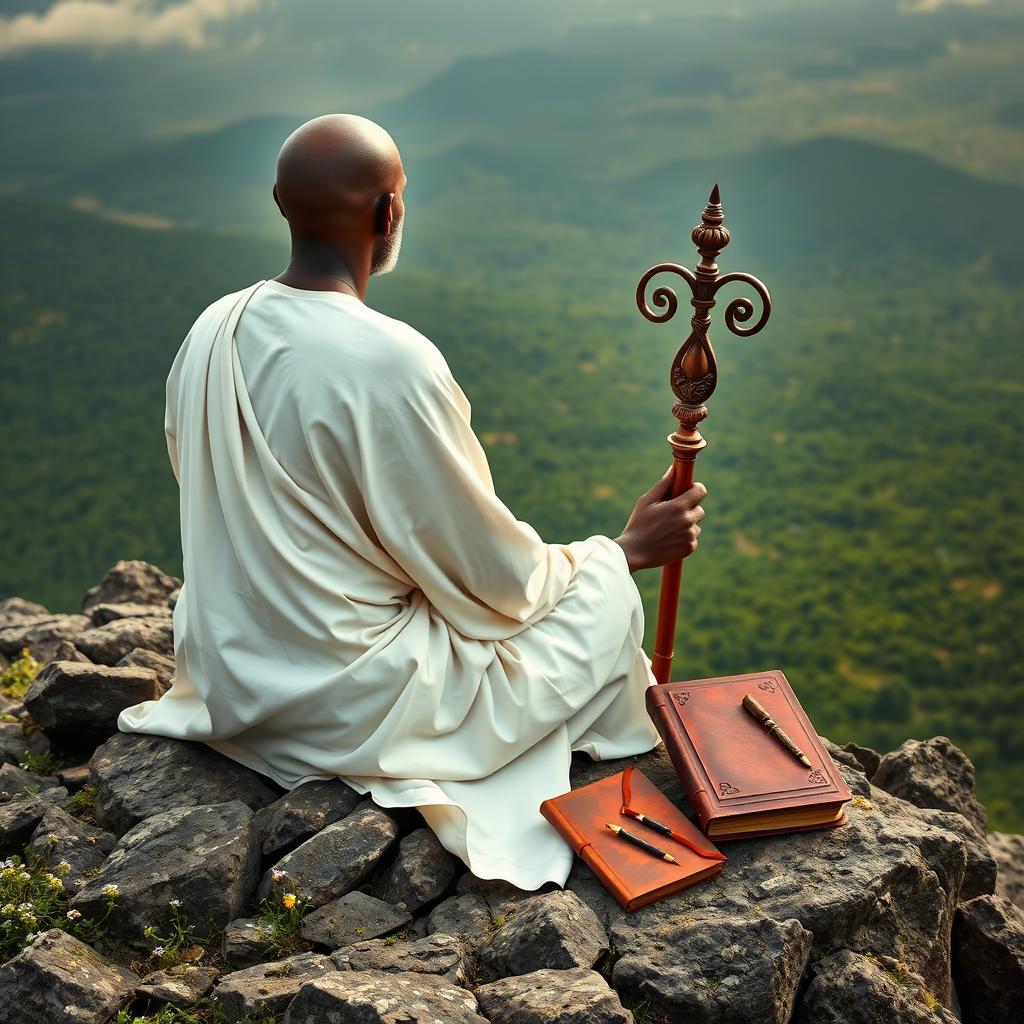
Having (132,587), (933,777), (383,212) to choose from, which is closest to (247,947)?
(383,212)

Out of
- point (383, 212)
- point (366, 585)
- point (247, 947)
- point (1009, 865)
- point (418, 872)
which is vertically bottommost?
point (1009, 865)

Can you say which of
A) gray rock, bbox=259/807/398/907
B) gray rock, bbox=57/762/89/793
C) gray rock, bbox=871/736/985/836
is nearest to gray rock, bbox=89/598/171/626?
gray rock, bbox=57/762/89/793

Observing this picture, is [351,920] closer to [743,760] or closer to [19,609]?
[743,760]

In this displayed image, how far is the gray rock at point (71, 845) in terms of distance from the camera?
3178 millimetres

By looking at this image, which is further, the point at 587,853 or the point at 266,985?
the point at 587,853

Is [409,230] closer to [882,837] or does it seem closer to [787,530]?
[787,530]

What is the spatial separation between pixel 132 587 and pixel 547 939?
3634 millimetres

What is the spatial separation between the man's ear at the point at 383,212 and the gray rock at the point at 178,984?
213cm

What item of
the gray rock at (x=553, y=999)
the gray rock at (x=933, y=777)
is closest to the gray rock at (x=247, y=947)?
the gray rock at (x=553, y=999)

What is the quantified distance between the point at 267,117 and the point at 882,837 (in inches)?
2672

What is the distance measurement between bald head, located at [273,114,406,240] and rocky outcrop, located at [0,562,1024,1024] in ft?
5.60

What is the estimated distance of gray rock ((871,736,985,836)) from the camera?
4.37 meters

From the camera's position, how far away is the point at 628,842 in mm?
3152

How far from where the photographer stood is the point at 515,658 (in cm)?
336
